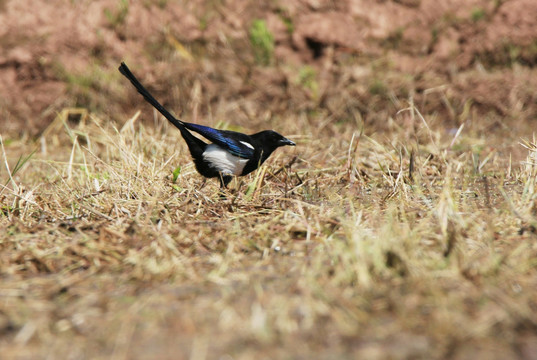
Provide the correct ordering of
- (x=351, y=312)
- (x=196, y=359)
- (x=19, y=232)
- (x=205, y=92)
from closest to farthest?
→ (x=196, y=359), (x=351, y=312), (x=19, y=232), (x=205, y=92)

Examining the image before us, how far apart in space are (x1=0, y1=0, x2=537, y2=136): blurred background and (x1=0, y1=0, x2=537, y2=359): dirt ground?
0.06ft

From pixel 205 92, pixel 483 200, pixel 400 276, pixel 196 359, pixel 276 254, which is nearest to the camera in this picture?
pixel 196 359

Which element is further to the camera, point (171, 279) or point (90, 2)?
point (90, 2)

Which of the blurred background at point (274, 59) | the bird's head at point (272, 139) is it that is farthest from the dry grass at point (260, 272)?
the blurred background at point (274, 59)

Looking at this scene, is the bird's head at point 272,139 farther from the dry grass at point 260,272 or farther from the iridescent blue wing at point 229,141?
the dry grass at point 260,272

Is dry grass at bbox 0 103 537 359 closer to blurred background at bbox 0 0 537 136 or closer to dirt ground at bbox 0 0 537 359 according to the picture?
dirt ground at bbox 0 0 537 359

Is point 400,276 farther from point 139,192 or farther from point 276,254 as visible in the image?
point 139,192

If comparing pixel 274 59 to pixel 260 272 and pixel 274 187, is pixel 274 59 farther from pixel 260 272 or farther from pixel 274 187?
pixel 260 272

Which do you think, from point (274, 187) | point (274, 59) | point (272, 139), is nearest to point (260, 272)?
point (274, 187)

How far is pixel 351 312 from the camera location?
218 centimetres

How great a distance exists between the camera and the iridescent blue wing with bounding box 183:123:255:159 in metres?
4.59

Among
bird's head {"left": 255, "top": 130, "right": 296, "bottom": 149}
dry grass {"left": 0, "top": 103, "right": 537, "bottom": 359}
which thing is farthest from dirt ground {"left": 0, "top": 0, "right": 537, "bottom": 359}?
bird's head {"left": 255, "top": 130, "right": 296, "bottom": 149}

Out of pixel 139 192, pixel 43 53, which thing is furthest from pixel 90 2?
pixel 139 192

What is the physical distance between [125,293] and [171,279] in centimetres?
20
